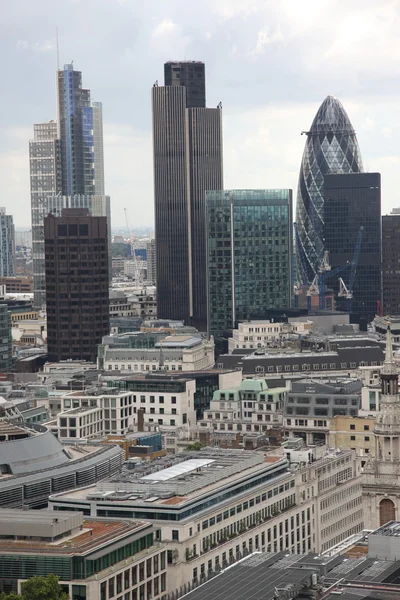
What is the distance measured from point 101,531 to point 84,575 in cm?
777

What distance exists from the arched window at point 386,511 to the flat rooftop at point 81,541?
76.8 ft

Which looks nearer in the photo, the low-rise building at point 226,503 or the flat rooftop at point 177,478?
the low-rise building at point 226,503

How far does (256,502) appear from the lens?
139875mm

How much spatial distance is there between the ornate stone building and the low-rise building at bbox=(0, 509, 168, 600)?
861 inches

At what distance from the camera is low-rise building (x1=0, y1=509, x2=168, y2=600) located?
11088 centimetres

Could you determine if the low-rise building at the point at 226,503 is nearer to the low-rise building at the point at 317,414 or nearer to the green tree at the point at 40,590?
the green tree at the point at 40,590

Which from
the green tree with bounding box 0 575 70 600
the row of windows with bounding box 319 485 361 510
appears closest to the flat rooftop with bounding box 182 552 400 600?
the green tree with bounding box 0 575 70 600

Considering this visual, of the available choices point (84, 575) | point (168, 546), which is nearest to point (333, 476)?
point (168, 546)

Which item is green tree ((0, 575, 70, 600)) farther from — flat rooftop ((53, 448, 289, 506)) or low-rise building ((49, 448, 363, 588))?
flat rooftop ((53, 448, 289, 506))

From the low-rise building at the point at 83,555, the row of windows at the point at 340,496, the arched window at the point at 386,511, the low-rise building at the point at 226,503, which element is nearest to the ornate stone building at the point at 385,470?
the arched window at the point at 386,511

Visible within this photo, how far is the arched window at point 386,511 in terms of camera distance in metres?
136

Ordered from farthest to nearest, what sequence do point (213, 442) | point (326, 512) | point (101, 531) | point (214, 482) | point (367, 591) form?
point (213, 442), point (326, 512), point (214, 482), point (101, 531), point (367, 591)

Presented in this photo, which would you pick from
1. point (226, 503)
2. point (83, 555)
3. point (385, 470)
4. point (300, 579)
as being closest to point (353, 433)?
point (385, 470)

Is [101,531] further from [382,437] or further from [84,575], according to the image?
[382,437]
